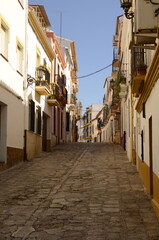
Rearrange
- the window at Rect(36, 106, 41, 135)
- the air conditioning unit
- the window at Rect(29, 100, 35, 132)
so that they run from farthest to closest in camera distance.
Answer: the window at Rect(36, 106, 41, 135) < the window at Rect(29, 100, 35, 132) < the air conditioning unit

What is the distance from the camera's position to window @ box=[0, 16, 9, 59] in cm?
1364

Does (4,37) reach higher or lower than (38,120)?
higher

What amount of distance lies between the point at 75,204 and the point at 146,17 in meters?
4.32

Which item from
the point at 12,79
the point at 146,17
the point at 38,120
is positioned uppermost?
the point at 146,17

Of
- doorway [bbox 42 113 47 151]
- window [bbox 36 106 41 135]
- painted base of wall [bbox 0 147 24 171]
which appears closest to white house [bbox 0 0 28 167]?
painted base of wall [bbox 0 147 24 171]

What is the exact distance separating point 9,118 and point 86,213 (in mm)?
6942

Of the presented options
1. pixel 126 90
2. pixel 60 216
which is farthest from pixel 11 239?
pixel 126 90

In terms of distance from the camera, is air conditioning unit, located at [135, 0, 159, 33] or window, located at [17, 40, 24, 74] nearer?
air conditioning unit, located at [135, 0, 159, 33]

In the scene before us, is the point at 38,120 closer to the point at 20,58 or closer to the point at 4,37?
the point at 20,58

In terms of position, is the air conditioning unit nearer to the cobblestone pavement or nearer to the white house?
the cobblestone pavement

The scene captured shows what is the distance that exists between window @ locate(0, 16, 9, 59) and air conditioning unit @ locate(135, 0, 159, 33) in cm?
686

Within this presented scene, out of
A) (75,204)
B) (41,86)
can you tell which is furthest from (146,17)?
(41,86)

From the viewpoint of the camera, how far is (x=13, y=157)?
14.9 meters

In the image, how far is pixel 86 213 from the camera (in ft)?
26.8
